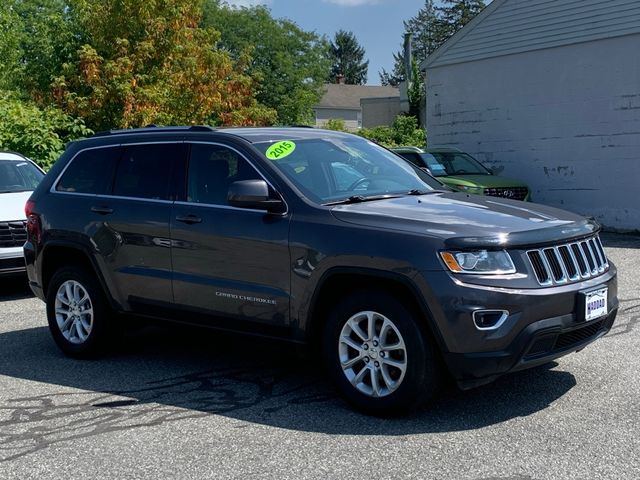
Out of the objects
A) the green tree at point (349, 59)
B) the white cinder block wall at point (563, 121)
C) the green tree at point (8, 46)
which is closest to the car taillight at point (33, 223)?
the white cinder block wall at point (563, 121)

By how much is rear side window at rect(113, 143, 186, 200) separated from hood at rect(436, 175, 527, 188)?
8471 millimetres

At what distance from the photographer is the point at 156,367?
6.81 metres

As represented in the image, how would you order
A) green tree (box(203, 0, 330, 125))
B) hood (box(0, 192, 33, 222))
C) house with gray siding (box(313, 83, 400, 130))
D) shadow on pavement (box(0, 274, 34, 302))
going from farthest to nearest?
house with gray siding (box(313, 83, 400, 130)), green tree (box(203, 0, 330, 125)), shadow on pavement (box(0, 274, 34, 302)), hood (box(0, 192, 33, 222))

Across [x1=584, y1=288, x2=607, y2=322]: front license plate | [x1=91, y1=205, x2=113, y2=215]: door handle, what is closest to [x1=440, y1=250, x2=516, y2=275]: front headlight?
[x1=584, y1=288, x2=607, y2=322]: front license plate

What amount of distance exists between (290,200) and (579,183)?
42.8 feet

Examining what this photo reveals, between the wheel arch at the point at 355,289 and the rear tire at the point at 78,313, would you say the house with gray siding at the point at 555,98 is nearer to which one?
the rear tire at the point at 78,313

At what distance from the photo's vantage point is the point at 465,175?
622 inches

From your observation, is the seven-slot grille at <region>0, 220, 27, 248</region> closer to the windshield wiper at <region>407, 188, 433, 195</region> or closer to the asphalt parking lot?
the asphalt parking lot

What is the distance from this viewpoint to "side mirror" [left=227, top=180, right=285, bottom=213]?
5.67 metres

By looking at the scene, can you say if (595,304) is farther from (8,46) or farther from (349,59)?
(349,59)

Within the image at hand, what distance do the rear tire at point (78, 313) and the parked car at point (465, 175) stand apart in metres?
7.42

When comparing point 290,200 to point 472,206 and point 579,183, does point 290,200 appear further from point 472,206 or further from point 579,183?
point 579,183

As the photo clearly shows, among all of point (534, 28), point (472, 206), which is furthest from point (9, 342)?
point (534, 28)

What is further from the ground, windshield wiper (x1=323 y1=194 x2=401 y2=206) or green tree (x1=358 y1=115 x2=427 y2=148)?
windshield wiper (x1=323 y1=194 x2=401 y2=206)
